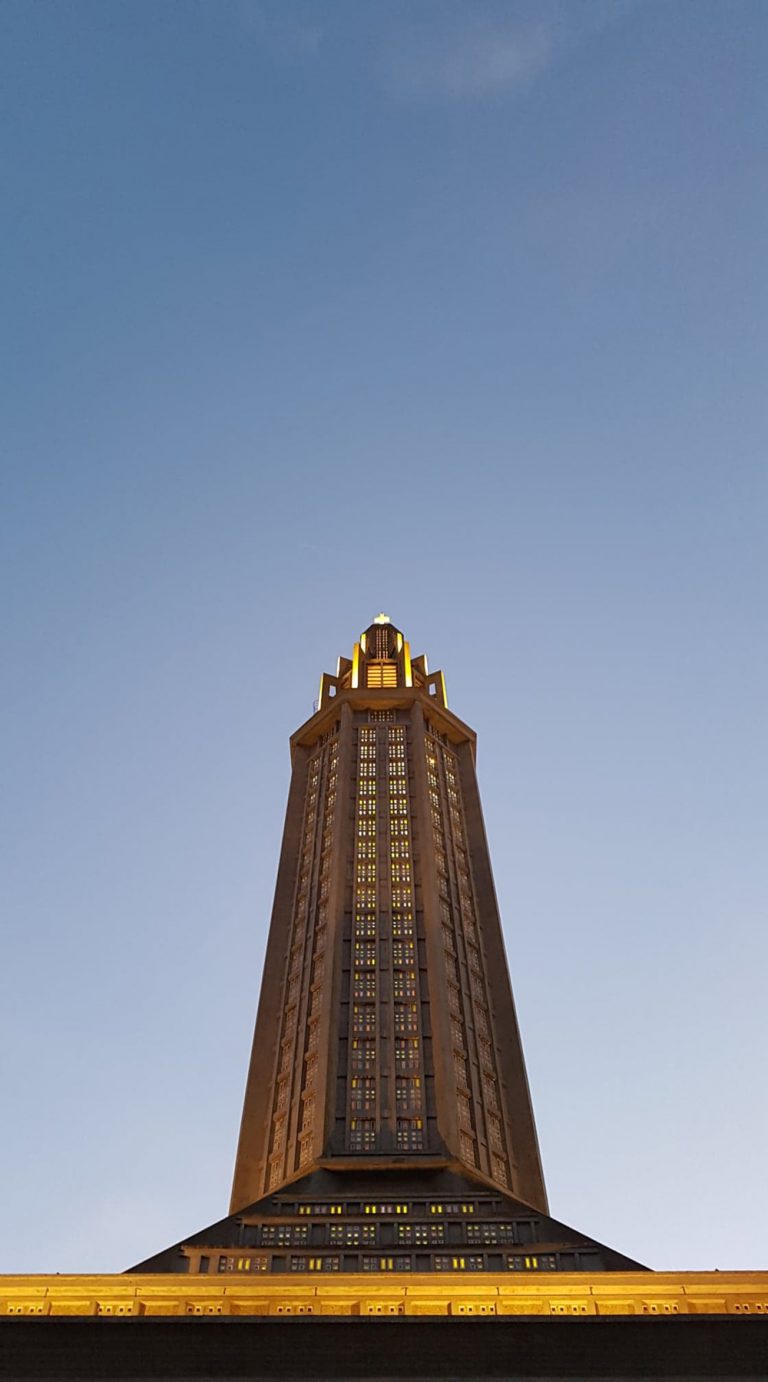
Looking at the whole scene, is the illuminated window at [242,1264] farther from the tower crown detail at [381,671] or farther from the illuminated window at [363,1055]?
the tower crown detail at [381,671]

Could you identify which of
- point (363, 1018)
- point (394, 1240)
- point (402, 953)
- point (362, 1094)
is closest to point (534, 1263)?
point (394, 1240)

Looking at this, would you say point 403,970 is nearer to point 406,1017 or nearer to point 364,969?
point 364,969

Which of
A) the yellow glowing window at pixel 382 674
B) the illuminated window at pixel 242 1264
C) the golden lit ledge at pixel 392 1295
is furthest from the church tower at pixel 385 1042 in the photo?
the yellow glowing window at pixel 382 674

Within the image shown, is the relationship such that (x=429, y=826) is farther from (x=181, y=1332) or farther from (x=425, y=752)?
(x=181, y=1332)

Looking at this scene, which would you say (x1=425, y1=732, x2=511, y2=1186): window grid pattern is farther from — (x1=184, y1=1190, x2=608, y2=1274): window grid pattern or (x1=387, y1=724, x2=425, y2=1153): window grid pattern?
(x1=184, y1=1190, x2=608, y2=1274): window grid pattern

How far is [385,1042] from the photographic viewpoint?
86688 millimetres

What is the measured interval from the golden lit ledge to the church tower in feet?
10.7

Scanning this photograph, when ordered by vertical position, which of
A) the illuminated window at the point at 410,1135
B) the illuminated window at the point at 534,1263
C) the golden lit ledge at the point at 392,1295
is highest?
the illuminated window at the point at 410,1135

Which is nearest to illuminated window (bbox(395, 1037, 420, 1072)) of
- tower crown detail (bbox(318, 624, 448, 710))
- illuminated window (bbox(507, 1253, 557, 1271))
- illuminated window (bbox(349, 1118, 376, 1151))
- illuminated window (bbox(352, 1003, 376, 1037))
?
illuminated window (bbox(352, 1003, 376, 1037))

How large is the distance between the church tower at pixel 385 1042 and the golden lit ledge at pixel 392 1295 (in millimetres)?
3261

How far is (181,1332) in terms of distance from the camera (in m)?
56.5

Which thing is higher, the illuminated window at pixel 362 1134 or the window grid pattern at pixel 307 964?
the window grid pattern at pixel 307 964

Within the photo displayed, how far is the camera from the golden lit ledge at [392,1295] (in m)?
63.7

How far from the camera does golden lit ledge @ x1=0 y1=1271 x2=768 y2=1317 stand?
209 feet
